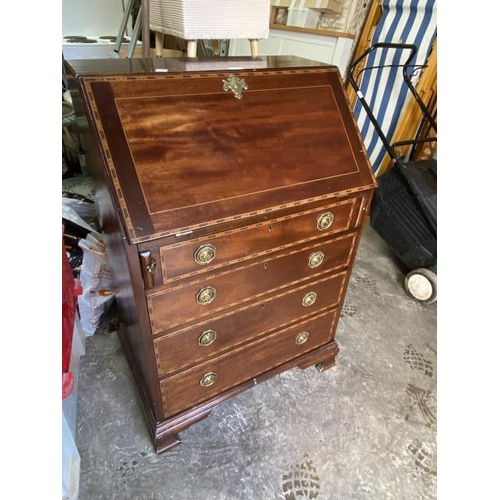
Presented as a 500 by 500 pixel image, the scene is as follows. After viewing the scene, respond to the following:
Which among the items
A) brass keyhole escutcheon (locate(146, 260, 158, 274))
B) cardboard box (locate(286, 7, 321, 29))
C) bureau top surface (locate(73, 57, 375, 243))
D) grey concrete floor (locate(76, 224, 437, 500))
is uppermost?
cardboard box (locate(286, 7, 321, 29))

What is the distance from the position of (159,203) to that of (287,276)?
0.54 m

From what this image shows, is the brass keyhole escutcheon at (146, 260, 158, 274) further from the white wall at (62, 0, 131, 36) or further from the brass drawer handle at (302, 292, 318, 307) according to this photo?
the white wall at (62, 0, 131, 36)

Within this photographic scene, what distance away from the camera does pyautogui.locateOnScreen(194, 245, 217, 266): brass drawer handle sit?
95cm

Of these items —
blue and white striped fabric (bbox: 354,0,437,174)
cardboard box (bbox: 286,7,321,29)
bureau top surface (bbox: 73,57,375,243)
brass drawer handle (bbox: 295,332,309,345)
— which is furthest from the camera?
cardboard box (bbox: 286,7,321,29)

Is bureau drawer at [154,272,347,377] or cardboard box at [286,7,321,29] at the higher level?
cardboard box at [286,7,321,29]

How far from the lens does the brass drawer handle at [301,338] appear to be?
57.5 inches

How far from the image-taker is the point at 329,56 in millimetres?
2648

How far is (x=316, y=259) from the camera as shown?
1.25 metres

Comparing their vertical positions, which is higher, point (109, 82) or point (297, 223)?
point (109, 82)

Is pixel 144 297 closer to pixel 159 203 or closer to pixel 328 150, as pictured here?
pixel 159 203

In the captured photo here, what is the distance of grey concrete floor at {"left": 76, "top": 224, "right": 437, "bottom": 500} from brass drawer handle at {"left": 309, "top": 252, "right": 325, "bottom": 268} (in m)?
0.66

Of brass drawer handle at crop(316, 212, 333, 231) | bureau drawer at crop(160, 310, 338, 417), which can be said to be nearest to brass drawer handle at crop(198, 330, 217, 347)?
bureau drawer at crop(160, 310, 338, 417)

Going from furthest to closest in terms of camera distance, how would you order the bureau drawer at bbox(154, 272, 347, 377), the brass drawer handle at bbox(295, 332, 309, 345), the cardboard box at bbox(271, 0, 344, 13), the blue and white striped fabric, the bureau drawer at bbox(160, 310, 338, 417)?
the cardboard box at bbox(271, 0, 344, 13), the blue and white striped fabric, the brass drawer handle at bbox(295, 332, 309, 345), the bureau drawer at bbox(160, 310, 338, 417), the bureau drawer at bbox(154, 272, 347, 377)

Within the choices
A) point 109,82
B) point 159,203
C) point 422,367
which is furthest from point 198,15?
point 422,367
